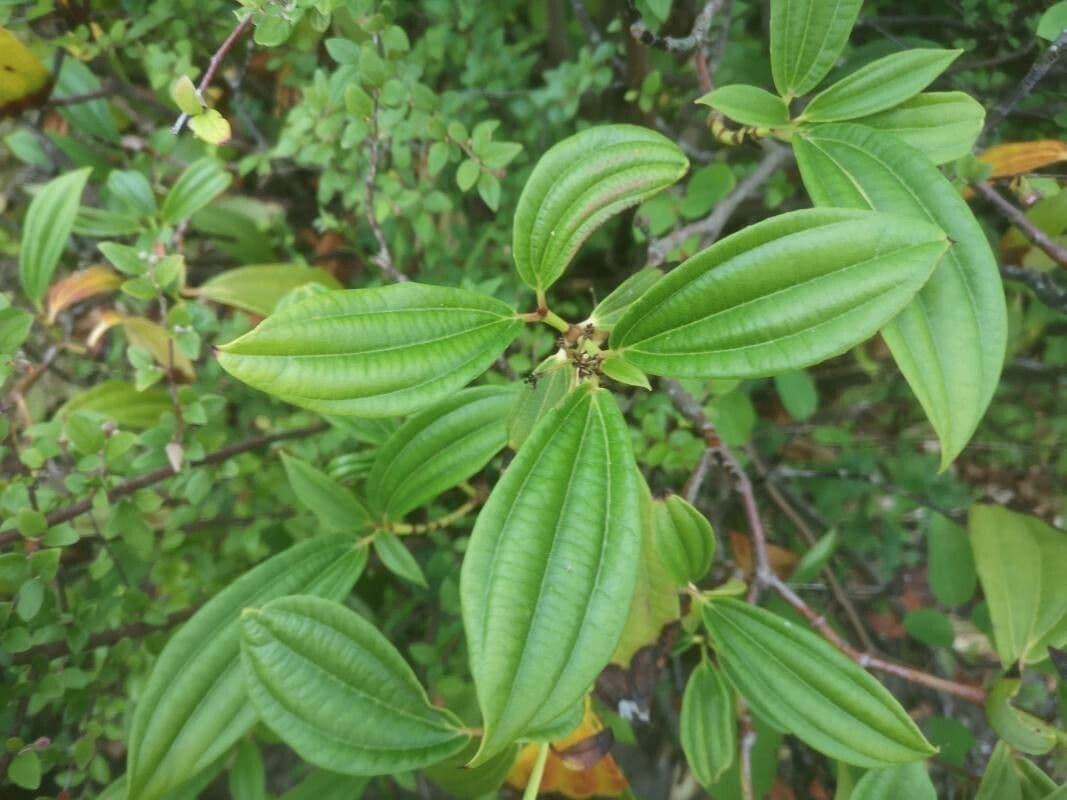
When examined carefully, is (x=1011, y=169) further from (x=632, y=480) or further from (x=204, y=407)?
(x=204, y=407)

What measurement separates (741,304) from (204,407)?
65 centimetres

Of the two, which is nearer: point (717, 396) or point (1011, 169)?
point (1011, 169)

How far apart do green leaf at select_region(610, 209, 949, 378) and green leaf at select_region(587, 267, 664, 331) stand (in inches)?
2.5

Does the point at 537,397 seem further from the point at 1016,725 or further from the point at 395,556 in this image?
the point at 1016,725

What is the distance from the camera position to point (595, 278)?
4.33 ft

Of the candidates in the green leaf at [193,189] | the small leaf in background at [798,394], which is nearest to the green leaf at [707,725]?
the small leaf in background at [798,394]

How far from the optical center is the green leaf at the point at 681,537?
2.27ft

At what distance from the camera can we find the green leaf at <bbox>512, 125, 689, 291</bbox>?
0.61 metres

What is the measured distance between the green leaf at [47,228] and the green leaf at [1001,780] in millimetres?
1180

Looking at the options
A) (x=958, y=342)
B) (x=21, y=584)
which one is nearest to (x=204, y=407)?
(x=21, y=584)

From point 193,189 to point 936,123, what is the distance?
878mm

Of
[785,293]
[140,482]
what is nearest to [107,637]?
[140,482]

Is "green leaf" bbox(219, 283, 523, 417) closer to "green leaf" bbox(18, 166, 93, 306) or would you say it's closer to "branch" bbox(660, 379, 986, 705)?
"branch" bbox(660, 379, 986, 705)

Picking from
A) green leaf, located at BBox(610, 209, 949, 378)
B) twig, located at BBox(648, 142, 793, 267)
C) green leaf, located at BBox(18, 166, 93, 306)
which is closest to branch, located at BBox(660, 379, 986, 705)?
twig, located at BBox(648, 142, 793, 267)
